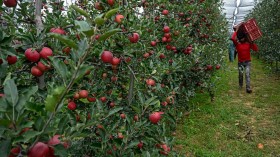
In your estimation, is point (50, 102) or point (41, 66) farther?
point (41, 66)

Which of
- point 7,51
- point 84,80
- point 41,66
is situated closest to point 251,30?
point 84,80

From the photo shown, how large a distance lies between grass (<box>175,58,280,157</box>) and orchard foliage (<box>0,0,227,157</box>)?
0.50 m

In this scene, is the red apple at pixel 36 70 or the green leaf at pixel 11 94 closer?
the green leaf at pixel 11 94

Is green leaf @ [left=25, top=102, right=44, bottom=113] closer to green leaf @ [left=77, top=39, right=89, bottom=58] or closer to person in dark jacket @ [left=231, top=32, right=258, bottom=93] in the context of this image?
green leaf @ [left=77, top=39, right=89, bottom=58]

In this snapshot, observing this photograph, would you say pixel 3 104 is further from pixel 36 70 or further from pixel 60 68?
pixel 36 70

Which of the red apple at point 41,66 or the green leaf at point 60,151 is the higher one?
the red apple at point 41,66

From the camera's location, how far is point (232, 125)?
503 cm

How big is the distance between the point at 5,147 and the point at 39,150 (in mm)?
92

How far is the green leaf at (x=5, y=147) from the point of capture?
83 centimetres

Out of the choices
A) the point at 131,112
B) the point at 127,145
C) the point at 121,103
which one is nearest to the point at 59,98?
the point at 127,145

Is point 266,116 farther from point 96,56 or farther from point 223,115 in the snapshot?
point 96,56

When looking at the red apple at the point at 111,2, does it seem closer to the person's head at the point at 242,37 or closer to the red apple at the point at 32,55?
the red apple at the point at 32,55

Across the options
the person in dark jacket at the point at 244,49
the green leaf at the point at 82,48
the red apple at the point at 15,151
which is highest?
the green leaf at the point at 82,48

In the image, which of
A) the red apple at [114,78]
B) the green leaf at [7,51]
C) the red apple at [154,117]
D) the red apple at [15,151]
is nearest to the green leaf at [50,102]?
the red apple at [15,151]
